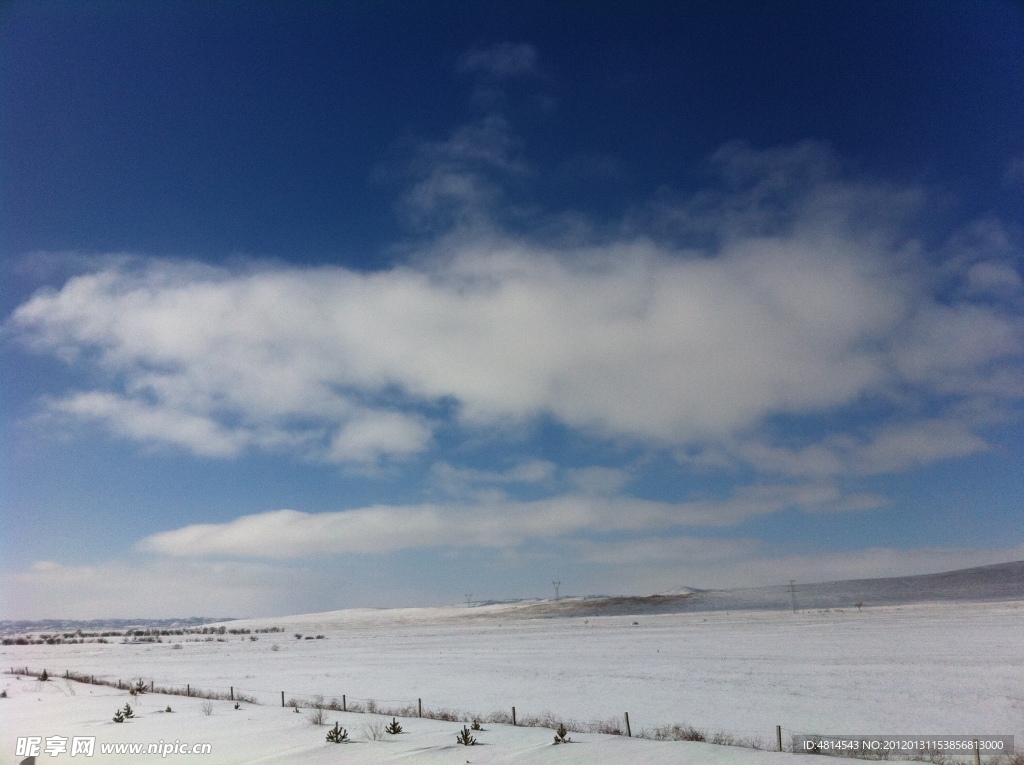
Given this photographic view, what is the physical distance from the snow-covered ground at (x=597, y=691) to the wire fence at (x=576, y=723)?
0.43 m

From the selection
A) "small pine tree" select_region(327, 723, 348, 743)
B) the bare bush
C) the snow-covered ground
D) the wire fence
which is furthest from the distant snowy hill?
"small pine tree" select_region(327, 723, 348, 743)

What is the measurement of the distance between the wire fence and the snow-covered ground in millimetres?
432

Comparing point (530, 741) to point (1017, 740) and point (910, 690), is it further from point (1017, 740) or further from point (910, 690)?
point (910, 690)

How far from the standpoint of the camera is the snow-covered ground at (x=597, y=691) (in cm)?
1756

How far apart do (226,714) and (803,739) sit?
58.9ft

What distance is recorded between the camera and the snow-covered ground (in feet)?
57.6

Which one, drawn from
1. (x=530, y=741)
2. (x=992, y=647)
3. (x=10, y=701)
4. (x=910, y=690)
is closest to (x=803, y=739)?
(x=530, y=741)

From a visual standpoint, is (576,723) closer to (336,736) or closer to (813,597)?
(336,736)

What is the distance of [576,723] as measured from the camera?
21.7m

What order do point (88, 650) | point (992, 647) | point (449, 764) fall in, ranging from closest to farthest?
point (449, 764), point (992, 647), point (88, 650)

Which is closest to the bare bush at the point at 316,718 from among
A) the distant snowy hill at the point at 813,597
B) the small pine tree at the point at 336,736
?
the small pine tree at the point at 336,736

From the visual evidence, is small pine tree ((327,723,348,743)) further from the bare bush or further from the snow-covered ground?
the bare bush

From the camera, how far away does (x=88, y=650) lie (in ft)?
245

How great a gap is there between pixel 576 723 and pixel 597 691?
7.73 metres
